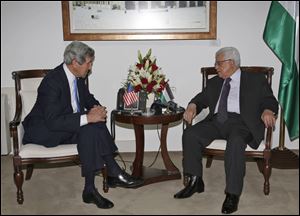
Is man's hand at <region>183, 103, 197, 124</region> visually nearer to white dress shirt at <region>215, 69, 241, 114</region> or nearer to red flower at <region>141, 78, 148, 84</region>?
white dress shirt at <region>215, 69, 241, 114</region>

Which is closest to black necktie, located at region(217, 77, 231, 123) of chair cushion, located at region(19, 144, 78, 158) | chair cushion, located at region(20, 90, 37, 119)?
chair cushion, located at region(19, 144, 78, 158)

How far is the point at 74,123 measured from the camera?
3.08 meters

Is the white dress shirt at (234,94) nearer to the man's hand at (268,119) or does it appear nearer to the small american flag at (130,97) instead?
the man's hand at (268,119)

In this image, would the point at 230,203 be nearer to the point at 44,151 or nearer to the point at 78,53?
the point at 44,151

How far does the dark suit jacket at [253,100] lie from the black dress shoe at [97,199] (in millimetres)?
1164

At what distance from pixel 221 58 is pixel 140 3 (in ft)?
4.10

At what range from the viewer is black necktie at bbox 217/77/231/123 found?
342cm

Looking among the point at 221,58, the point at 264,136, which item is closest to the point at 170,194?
the point at 264,136

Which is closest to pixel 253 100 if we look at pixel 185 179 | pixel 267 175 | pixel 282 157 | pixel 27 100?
pixel 267 175

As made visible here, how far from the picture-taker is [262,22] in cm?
427

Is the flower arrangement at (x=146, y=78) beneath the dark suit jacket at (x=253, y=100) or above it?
above

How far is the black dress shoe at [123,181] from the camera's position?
11.1 feet

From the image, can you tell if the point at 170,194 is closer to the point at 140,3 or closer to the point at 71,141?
the point at 71,141

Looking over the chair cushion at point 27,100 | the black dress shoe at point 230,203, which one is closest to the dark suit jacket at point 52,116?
the chair cushion at point 27,100
